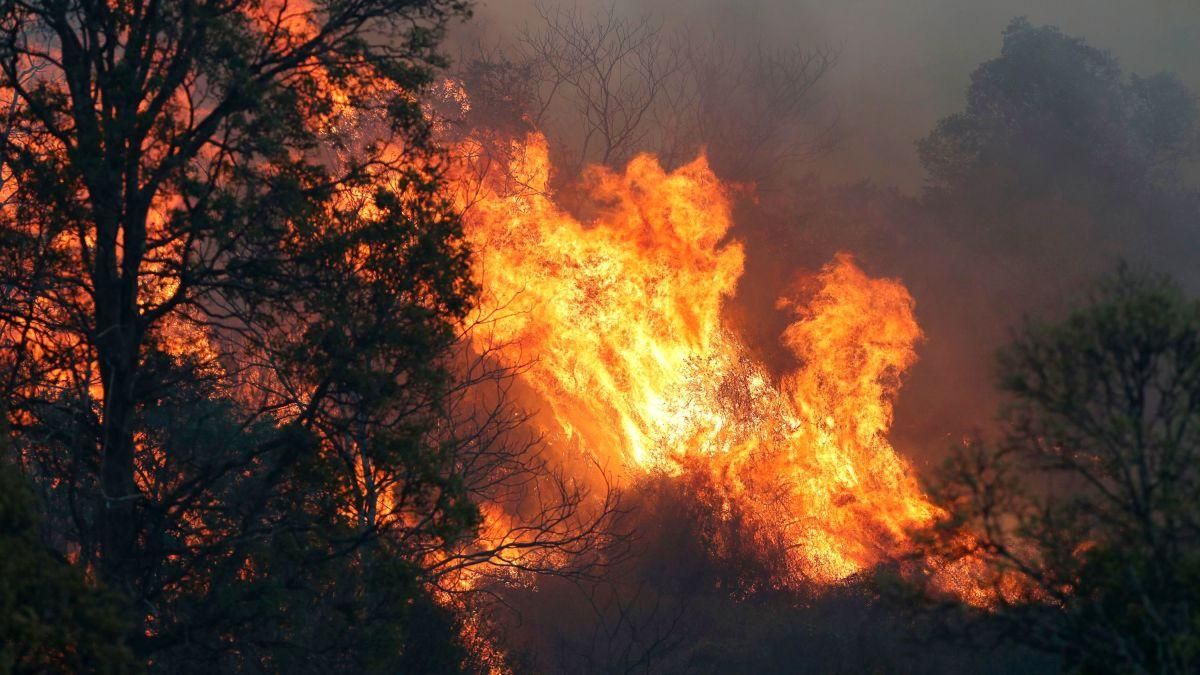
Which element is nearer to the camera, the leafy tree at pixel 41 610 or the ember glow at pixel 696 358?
the leafy tree at pixel 41 610

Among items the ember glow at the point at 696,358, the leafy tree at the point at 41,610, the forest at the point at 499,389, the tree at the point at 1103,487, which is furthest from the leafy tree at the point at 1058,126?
the leafy tree at the point at 41,610

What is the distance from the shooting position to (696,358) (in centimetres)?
3050

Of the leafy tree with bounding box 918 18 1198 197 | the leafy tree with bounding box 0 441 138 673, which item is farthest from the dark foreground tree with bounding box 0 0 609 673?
the leafy tree with bounding box 918 18 1198 197

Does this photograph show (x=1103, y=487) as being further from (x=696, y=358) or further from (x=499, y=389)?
(x=696, y=358)

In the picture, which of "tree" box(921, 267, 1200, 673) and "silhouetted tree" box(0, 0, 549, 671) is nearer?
"tree" box(921, 267, 1200, 673)

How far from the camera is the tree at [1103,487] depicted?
10734mm

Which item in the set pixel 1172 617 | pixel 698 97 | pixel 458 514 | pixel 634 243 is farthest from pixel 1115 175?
pixel 458 514

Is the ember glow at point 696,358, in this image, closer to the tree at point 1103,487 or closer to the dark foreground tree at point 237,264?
the dark foreground tree at point 237,264

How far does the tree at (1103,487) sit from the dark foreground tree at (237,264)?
5.96m

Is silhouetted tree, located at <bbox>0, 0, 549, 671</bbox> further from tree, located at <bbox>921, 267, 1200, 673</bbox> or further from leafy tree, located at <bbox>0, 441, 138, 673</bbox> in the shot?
tree, located at <bbox>921, 267, 1200, 673</bbox>

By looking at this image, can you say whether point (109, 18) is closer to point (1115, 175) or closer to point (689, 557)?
point (689, 557)

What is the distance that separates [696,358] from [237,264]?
20.0 meters

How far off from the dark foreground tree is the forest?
5cm

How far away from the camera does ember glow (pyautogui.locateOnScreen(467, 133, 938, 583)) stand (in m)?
29.5
